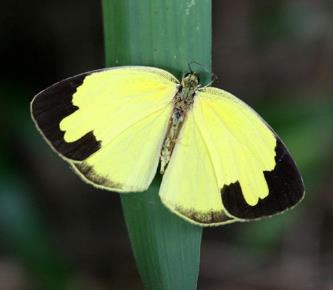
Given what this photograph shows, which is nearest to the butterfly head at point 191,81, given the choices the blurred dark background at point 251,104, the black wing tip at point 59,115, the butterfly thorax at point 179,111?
the butterfly thorax at point 179,111

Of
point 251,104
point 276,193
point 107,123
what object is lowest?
point 251,104

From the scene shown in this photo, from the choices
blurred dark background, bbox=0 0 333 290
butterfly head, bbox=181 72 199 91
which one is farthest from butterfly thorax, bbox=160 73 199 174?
blurred dark background, bbox=0 0 333 290

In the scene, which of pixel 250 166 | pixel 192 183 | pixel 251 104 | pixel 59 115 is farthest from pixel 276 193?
pixel 251 104

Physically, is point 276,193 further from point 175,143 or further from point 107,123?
point 107,123

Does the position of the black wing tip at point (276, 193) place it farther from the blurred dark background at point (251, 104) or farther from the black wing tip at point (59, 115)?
the blurred dark background at point (251, 104)

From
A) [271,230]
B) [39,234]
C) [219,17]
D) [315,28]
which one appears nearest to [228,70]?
[219,17]

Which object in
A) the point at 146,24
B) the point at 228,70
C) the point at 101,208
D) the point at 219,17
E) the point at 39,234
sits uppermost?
the point at 146,24

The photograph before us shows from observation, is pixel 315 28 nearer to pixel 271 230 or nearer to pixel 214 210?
pixel 271 230
